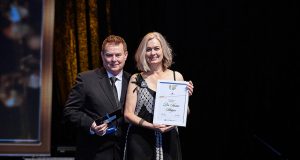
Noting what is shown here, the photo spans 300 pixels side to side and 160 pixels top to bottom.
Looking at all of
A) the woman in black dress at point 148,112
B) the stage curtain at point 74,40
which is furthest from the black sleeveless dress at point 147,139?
the stage curtain at point 74,40

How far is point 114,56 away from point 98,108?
0.31 m

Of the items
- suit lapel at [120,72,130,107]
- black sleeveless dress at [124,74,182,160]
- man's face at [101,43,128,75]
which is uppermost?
man's face at [101,43,128,75]

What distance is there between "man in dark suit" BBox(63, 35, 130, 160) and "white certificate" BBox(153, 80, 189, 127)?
0.80ft

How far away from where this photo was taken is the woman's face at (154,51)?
294 cm

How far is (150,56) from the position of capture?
2.95 m

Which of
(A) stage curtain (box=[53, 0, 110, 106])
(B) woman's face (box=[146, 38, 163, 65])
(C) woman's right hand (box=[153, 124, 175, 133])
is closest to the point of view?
(C) woman's right hand (box=[153, 124, 175, 133])

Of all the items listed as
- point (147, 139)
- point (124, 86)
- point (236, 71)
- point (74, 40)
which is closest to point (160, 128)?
point (147, 139)

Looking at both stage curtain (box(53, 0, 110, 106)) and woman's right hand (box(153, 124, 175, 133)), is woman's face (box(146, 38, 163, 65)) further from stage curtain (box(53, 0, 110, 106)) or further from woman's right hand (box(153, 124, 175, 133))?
stage curtain (box(53, 0, 110, 106))

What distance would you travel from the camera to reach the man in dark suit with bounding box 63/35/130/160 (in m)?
2.95

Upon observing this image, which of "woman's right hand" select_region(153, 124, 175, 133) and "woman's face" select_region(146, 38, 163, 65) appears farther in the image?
"woman's face" select_region(146, 38, 163, 65)

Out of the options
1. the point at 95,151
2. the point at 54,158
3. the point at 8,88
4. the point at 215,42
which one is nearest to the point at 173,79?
the point at 95,151

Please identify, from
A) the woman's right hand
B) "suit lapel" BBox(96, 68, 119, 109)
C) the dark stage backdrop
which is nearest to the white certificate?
the woman's right hand

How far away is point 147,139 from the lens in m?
2.88

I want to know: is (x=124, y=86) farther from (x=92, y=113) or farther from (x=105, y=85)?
(x=92, y=113)
